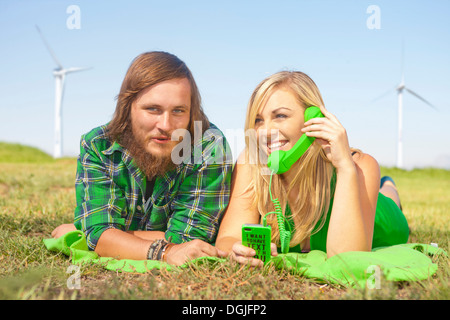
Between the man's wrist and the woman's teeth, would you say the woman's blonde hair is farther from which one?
the man's wrist

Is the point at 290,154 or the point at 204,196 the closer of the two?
the point at 290,154

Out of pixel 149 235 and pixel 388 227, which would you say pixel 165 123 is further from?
pixel 388 227

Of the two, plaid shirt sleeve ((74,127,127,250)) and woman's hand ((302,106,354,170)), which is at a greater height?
woman's hand ((302,106,354,170))

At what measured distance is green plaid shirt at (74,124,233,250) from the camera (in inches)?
143

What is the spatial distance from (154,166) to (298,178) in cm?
130

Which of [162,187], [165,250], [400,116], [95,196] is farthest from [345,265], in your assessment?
[400,116]

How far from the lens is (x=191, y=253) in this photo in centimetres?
295

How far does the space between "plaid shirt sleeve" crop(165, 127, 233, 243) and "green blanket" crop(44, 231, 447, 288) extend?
675 mm

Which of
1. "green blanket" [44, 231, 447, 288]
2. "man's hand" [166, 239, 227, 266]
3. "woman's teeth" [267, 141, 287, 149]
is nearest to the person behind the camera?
"green blanket" [44, 231, 447, 288]

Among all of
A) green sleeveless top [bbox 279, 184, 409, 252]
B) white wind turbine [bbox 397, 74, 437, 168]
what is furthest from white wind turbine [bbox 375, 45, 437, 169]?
green sleeveless top [bbox 279, 184, 409, 252]

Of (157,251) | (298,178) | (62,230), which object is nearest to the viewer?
(157,251)

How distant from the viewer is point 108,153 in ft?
12.0

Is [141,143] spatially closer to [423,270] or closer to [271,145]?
[271,145]

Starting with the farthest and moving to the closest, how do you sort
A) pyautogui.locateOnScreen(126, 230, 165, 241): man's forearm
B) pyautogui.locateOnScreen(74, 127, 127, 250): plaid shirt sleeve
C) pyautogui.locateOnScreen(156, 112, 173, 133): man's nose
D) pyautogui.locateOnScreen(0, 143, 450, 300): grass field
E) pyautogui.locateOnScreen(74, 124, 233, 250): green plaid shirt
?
pyautogui.locateOnScreen(126, 230, 165, 241): man's forearm, pyautogui.locateOnScreen(74, 124, 233, 250): green plaid shirt, pyautogui.locateOnScreen(74, 127, 127, 250): plaid shirt sleeve, pyautogui.locateOnScreen(156, 112, 173, 133): man's nose, pyautogui.locateOnScreen(0, 143, 450, 300): grass field
